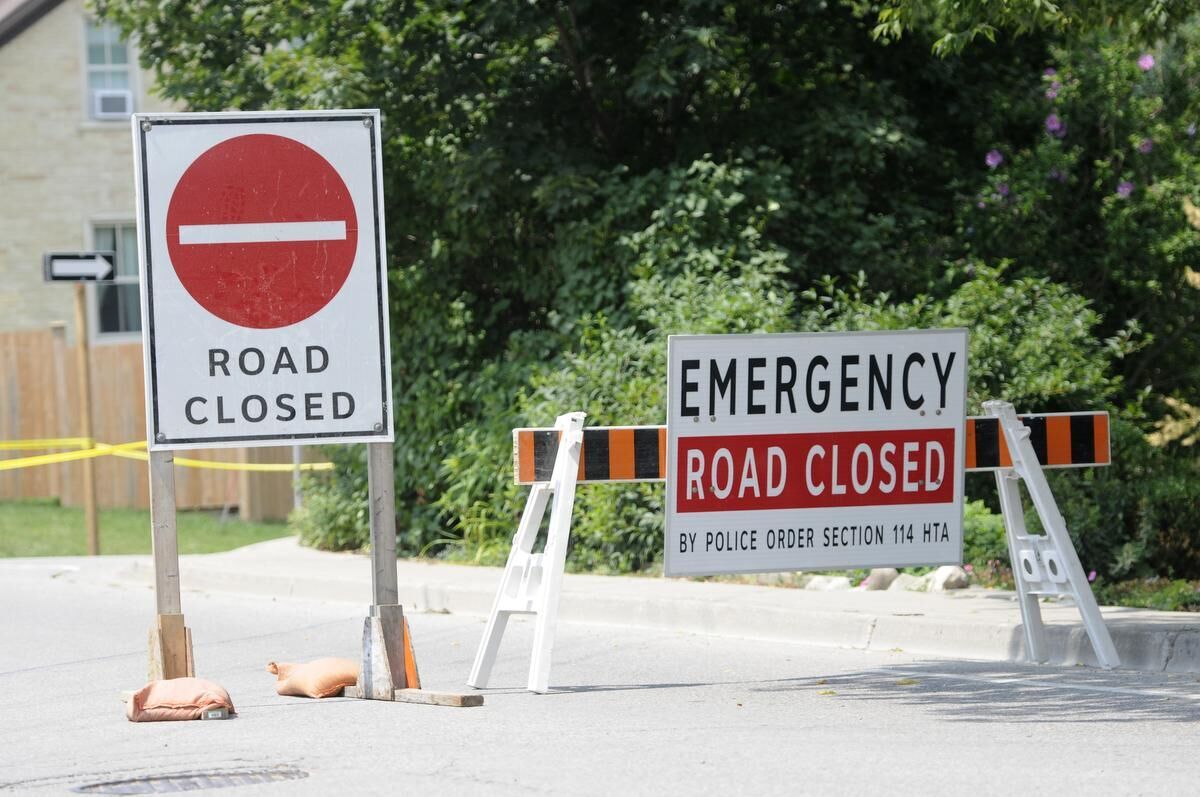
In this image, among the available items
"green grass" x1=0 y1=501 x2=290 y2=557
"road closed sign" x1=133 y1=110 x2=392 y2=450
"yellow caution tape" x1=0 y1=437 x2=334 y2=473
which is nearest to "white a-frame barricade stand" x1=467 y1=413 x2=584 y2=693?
"road closed sign" x1=133 y1=110 x2=392 y2=450

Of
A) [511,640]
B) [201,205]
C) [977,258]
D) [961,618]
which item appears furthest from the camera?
[977,258]

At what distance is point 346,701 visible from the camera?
7516mm

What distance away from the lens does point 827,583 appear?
11195 millimetres

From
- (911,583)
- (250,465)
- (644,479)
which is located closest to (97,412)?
(250,465)

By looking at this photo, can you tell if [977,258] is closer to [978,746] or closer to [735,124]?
[735,124]

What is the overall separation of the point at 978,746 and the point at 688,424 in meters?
2.10

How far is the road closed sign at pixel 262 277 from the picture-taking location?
7121 millimetres

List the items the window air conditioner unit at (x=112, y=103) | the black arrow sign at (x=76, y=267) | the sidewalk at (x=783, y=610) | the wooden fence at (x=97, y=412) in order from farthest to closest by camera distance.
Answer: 1. the window air conditioner unit at (x=112, y=103)
2. the wooden fence at (x=97, y=412)
3. the black arrow sign at (x=76, y=267)
4. the sidewalk at (x=783, y=610)

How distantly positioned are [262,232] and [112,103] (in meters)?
17.8

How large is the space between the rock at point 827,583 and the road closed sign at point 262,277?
4615 millimetres

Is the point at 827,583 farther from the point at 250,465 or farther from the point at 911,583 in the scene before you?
the point at 250,465

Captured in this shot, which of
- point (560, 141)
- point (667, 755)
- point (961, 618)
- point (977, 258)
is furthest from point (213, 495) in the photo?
point (667, 755)

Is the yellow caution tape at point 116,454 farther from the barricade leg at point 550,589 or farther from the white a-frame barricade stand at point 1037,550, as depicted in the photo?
the white a-frame barricade stand at point 1037,550

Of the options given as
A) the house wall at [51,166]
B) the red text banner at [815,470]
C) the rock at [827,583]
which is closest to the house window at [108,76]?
the house wall at [51,166]
